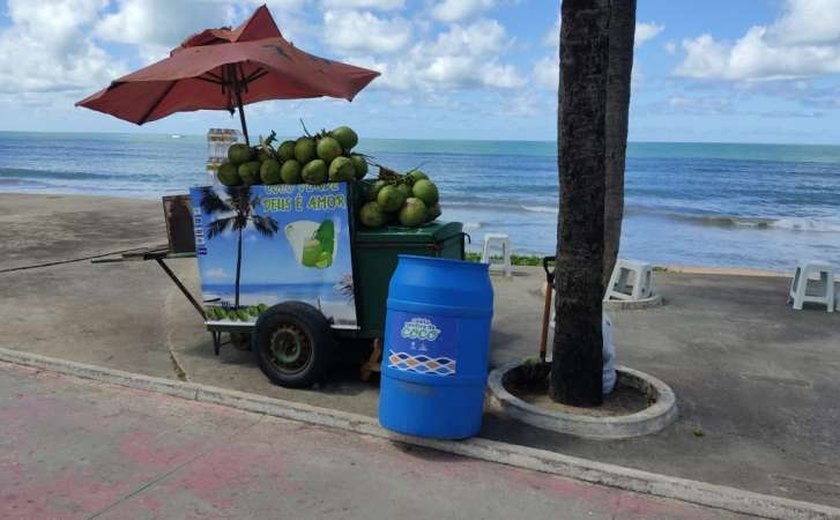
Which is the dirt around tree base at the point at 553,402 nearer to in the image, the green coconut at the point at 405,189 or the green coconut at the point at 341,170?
the green coconut at the point at 405,189

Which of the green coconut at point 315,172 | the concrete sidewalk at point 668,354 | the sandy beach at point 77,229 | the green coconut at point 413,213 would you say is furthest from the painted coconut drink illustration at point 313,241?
the sandy beach at point 77,229

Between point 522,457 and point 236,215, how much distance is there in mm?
2799

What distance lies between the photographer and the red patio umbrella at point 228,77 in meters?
5.24

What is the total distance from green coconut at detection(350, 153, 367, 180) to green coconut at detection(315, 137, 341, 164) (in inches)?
5.3

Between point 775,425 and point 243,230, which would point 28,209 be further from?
point 775,425

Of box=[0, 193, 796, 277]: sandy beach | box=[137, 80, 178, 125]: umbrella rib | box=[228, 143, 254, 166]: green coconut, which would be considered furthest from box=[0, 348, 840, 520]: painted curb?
box=[0, 193, 796, 277]: sandy beach

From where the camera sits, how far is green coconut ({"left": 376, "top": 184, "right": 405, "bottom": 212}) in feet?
17.3

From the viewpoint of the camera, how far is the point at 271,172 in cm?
546

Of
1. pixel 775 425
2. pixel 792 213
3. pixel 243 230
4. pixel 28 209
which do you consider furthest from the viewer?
pixel 792 213

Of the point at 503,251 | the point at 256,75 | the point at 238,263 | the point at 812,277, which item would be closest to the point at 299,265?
the point at 238,263

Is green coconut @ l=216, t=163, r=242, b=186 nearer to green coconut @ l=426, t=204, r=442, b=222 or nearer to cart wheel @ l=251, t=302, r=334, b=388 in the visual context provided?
cart wheel @ l=251, t=302, r=334, b=388

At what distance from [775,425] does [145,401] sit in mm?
4358

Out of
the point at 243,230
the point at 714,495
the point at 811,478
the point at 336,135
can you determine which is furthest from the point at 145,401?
the point at 811,478

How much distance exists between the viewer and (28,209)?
63.1ft
